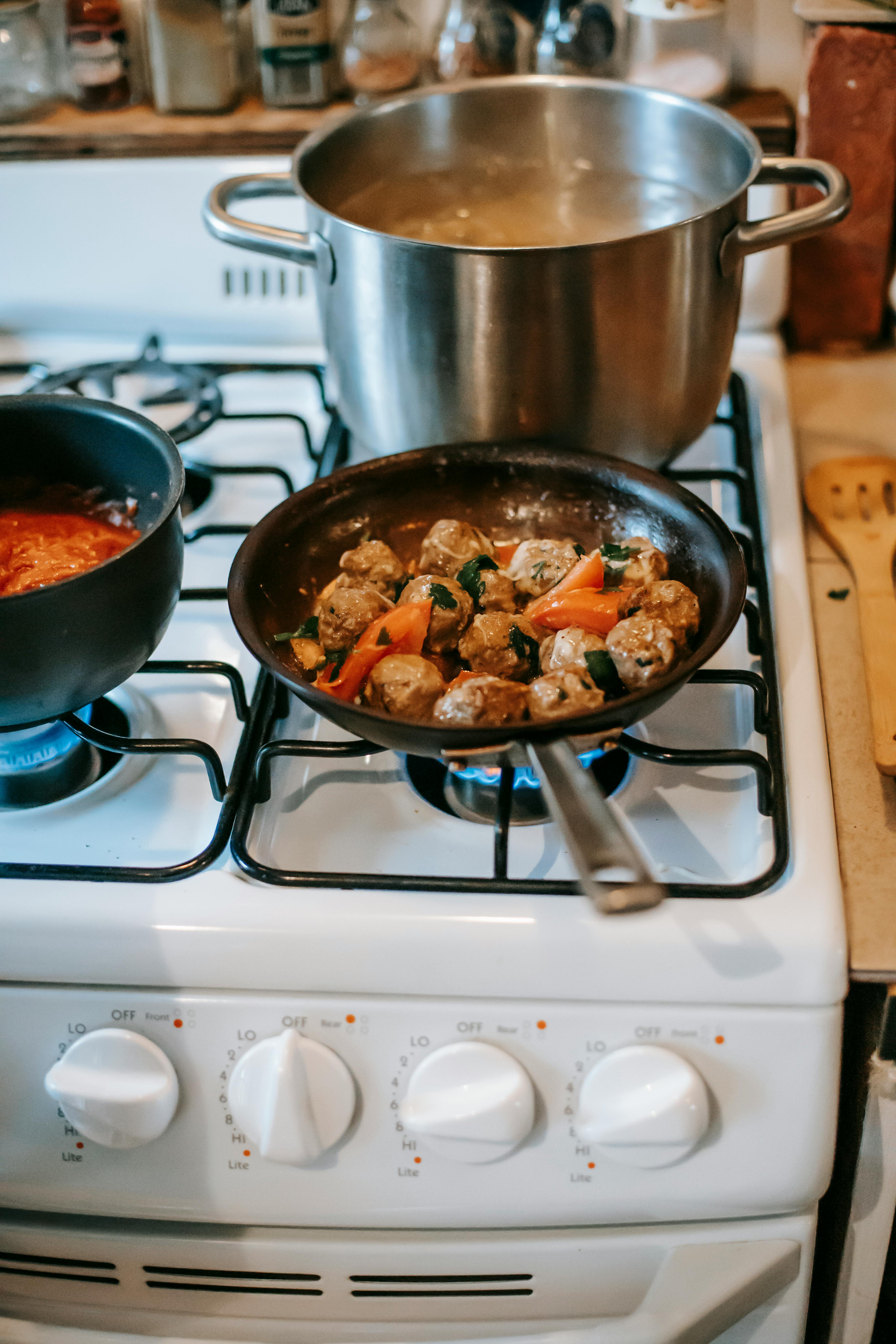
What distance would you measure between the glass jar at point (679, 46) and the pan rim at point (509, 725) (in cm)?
43

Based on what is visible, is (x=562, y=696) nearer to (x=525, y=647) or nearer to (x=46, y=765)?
(x=525, y=647)

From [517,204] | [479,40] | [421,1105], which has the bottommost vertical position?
[421,1105]

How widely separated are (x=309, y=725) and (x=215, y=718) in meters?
0.05

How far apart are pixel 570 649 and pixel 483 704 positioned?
0.23 ft

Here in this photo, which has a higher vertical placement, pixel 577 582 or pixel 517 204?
pixel 517 204

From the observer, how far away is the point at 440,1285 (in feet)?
1.92

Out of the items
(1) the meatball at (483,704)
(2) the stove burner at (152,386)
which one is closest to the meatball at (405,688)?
(1) the meatball at (483,704)

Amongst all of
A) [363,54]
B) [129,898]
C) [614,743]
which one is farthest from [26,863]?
[363,54]

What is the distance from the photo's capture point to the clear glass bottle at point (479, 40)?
37.8 inches

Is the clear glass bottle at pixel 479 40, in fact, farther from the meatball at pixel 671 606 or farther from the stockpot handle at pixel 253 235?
the meatball at pixel 671 606

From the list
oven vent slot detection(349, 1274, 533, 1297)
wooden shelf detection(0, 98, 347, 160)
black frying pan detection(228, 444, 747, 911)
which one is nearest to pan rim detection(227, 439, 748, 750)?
black frying pan detection(228, 444, 747, 911)

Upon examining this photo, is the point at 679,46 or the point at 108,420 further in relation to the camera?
the point at 679,46

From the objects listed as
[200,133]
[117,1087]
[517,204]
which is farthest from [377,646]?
[200,133]

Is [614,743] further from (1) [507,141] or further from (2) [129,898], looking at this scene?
(1) [507,141]
